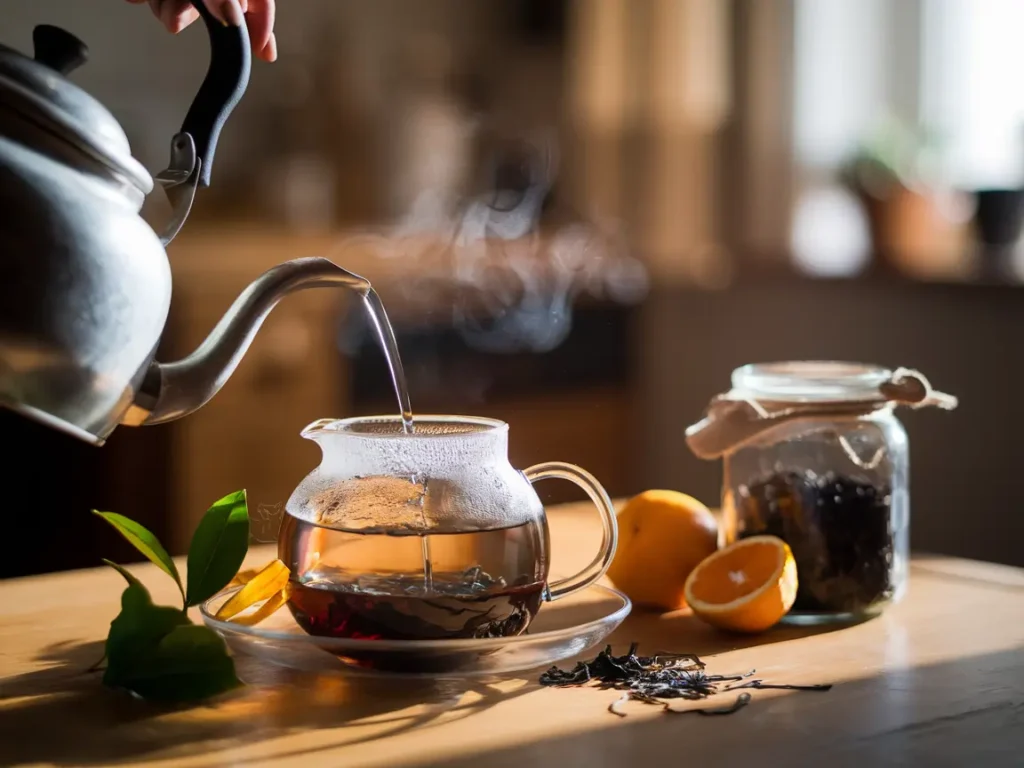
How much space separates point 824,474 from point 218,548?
0.53 metres

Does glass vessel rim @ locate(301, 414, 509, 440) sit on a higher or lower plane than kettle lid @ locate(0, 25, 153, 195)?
lower

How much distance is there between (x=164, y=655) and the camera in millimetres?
878

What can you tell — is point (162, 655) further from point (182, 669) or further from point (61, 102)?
point (61, 102)

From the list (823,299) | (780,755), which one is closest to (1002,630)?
(780,755)

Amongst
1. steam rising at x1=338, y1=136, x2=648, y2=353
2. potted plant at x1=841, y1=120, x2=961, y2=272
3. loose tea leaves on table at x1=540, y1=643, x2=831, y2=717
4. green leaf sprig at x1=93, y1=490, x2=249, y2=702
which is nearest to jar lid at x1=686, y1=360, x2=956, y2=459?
loose tea leaves on table at x1=540, y1=643, x2=831, y2=717

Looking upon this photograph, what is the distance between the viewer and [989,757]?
78cm

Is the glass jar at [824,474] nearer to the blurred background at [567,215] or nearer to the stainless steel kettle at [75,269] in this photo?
the stainless steel kettle at [75,269]

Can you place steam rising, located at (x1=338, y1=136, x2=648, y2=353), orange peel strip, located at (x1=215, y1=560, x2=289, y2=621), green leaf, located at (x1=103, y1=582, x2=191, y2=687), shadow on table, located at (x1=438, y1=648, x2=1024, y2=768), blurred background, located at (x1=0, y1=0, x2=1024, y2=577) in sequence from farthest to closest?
steam rising, located at (x1=338, y1=136, x2=648, y2=353) → blurred background, located at (x1=0, y1=0, x2=1024, y2=577) → orange peel strip, located at (x1=215, y1=560, x2=289, y2=621) → green leaf, located at (x1=103, y1=582, x2=191, y2=687) → shadow on table, located at (x1=438, y1=648, x2=1024, y2=768)

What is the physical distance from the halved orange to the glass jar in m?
0.04

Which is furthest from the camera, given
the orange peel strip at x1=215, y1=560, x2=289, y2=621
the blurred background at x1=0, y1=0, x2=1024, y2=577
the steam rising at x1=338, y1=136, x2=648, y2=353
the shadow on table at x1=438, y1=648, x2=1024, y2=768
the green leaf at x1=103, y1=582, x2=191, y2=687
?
the steam rising at x1=338, y1=136, x2=648, y2=353

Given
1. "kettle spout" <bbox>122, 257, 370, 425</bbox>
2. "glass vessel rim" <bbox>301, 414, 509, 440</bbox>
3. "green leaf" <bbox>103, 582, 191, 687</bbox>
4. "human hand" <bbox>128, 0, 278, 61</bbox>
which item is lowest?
"green leaf" <bbox>103, 582, 191, 687</bbox>

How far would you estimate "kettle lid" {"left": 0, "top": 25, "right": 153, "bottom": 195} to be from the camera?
80 cm

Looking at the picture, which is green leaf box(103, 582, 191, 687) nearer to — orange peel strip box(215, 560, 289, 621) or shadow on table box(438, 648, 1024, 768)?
orange peel strip box(215, 560, 289, 621)

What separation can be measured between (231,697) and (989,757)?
0.47m
